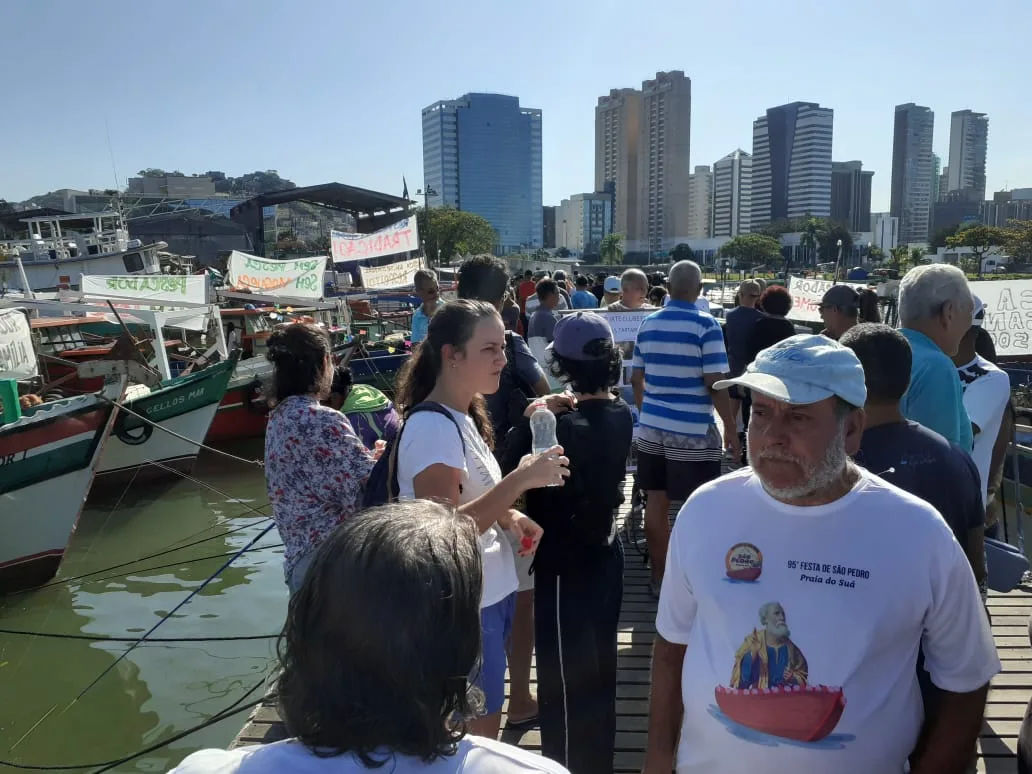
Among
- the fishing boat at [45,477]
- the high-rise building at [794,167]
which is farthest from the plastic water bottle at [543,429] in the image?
the high-rise building at [794,167]

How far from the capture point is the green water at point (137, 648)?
5656 mm

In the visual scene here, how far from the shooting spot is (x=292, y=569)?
2990 millimetres

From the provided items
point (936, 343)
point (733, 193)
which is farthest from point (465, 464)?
point (733, 193)

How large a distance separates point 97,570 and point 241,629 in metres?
3.02

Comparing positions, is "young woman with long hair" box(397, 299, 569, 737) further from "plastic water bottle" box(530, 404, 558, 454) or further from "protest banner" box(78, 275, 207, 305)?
"protest banner" box(78, 275, 207, 305)

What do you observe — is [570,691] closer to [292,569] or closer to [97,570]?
[292,569]

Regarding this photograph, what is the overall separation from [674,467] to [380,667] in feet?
11.2

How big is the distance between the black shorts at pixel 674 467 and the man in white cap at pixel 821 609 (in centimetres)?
244

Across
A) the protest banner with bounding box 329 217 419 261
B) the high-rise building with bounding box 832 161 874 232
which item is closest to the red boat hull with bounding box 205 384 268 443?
the protest banner with bounding box 329 217 419 261

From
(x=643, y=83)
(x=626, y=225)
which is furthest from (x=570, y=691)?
(x=643, y=83)

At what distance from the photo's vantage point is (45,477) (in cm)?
822

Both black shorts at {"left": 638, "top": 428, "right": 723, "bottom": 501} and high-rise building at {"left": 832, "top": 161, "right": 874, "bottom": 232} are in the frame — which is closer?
black shorts at {"left": 638, "top": 428, "right": 723, "bottom": 501}

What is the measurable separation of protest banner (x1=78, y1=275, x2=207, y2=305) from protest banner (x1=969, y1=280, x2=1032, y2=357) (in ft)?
36.7

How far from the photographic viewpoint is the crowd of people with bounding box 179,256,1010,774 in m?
1.06
